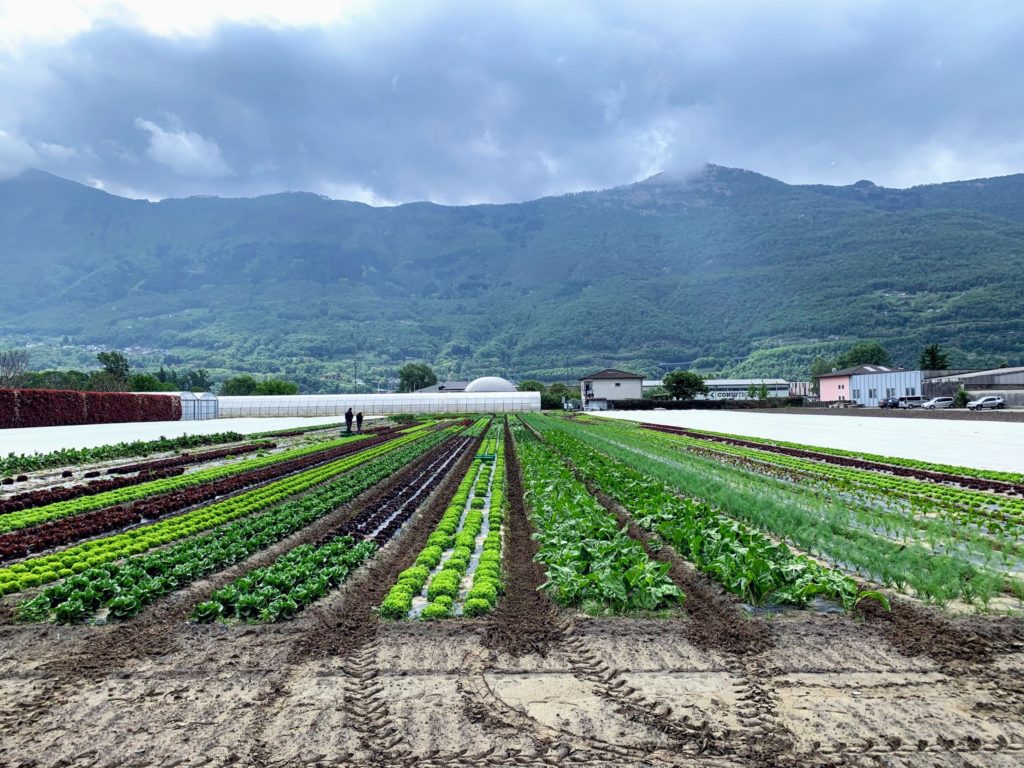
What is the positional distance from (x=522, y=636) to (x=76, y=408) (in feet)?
174

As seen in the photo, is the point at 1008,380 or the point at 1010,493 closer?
the point at 1010,493

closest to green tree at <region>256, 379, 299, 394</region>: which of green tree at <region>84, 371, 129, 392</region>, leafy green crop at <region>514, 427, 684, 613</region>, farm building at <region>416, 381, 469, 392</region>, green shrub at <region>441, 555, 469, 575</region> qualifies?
green tree at <region>84, 371, 129, 392</region>

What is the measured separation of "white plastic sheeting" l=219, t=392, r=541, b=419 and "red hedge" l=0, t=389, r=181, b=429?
45.3ft

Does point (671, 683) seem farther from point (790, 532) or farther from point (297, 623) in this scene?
point (790, 532)

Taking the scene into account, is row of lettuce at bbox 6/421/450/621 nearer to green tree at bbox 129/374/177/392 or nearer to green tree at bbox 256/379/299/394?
green tree at bbox 129/374/177/392

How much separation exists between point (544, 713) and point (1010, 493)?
14.2m

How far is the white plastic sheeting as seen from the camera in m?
77.1

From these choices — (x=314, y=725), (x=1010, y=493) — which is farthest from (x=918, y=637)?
(x=1010, y=493)

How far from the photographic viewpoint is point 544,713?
15.4 ft

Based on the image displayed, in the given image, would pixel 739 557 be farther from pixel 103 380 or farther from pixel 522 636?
pixel 103 380

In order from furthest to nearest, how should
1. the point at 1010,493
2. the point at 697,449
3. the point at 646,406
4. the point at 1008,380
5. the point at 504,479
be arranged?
1. the point at 646,406
2. the point at 1008,380
3. the point at 697,449
4. the point at 504,479
5. the point at 1010,493

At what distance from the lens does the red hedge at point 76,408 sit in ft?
136

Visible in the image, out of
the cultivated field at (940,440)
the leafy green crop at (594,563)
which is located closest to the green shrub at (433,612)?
the leafy green crop at (594,563)

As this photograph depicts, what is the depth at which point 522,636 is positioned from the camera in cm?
614
